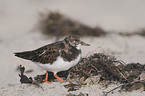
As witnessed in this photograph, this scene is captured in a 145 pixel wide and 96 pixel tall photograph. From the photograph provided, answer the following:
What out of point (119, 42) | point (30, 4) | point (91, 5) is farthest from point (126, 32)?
point (30, 4)

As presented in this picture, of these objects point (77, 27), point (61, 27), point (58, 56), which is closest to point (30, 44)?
point (61, 27)

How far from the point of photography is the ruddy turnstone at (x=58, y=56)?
362cm

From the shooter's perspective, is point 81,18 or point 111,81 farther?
point 81,18

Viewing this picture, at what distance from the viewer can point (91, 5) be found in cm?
1195

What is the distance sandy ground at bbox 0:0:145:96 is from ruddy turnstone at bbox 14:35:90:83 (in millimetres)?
372

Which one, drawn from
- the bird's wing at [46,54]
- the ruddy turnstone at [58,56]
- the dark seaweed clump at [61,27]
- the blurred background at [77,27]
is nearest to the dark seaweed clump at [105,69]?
the ruddy turnstone at [58,56]

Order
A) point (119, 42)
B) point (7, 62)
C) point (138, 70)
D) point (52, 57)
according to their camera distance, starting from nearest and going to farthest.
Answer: point (52, 57) < point (138, 70) < point (7, 62) < point (119, 42)

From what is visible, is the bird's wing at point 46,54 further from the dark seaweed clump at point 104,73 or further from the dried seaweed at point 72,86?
the dried seaweed at point 72,86

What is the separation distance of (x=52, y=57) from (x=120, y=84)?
1.21m

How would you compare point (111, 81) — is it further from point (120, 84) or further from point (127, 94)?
point (127, 94)

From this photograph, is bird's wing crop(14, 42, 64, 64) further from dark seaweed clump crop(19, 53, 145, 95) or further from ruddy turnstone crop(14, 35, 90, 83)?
dark seaweed clump crop(19, 53, 145, 95)

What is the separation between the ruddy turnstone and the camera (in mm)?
3621

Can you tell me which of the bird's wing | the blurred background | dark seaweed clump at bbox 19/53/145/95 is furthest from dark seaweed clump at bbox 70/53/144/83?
the blurred background

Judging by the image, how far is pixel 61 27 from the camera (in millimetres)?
9055
